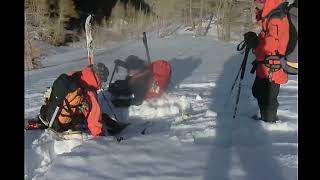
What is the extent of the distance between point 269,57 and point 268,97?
540 mm

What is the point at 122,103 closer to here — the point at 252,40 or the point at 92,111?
the point at 92,111

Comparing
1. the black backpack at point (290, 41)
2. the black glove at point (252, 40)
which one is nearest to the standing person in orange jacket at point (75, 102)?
the black glove at point (252, 40)

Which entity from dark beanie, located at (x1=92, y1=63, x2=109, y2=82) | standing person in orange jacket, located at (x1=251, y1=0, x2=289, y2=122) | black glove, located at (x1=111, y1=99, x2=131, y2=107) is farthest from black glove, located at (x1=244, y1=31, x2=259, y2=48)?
black glove, located at (x1=111, y1=99, x2=131, y2=107)

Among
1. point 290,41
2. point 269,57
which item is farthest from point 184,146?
point 290,41

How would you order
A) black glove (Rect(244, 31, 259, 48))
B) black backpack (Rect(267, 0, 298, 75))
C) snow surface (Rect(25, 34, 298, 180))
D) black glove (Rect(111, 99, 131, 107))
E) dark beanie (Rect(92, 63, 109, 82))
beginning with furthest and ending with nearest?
1. black glove (Rect(111, 99, 131, 107))
2. dark beanie (Rect(92, 63, 109, 82))
3. black glove (Rect(244, 31, 259, 48))
4. black backpack (Rect(267, 0, 298, 75))
5. snow surface (Rect(25, 34, 298, 180))

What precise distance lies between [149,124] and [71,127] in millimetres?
1153

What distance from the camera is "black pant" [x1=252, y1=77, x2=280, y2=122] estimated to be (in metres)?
6.57

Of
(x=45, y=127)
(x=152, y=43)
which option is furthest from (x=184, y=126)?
(x=152, y=43)

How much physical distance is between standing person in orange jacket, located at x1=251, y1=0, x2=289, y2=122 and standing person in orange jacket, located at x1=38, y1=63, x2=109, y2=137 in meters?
1.99

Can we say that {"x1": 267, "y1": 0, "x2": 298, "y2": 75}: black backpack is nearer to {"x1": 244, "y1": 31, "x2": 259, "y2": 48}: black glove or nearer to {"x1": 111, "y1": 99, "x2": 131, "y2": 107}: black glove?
{"x1": 244, "y1": 31, "x2": 259, "y2": 48}: black glove

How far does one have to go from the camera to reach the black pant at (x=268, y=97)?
6575 millimetres

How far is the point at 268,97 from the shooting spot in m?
6.63

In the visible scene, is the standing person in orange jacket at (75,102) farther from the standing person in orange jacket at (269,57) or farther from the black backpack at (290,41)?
the black backpack at (290,41)
